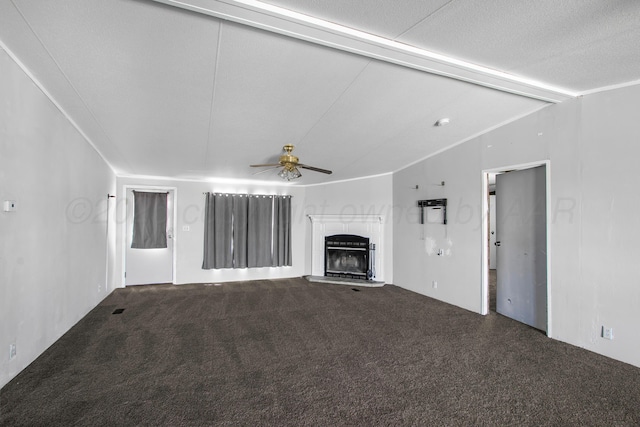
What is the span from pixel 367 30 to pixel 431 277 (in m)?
4.01

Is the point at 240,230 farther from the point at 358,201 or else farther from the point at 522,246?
the point at 522,246

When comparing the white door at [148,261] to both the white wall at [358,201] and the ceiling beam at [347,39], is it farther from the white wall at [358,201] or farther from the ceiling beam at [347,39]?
the ceiling beam at [347,39]

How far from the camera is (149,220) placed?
18.5 feet

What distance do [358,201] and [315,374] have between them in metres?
4.16

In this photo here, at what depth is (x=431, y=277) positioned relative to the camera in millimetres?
4738

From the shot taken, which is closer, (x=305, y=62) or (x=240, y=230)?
(x=305, y=62)

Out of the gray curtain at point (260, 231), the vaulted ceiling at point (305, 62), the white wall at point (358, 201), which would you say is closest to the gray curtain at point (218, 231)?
the gray curtain at point (260, 231)

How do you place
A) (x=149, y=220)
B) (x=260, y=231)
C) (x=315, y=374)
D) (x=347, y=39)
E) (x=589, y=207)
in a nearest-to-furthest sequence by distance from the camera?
(x=347, y=39) < (x=315, y=374) < (x=589, y=207) < (x=149, y=220) < (x=260, y=231)

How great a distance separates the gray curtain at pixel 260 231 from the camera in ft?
20.1

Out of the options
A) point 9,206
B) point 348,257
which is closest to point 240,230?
point 348,257

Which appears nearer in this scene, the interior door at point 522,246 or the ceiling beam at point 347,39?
the ceiling beam at point 347,39

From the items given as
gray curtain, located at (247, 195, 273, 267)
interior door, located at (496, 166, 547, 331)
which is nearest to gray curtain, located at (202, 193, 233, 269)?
gray curtain, located at (247, 195, 273, 267)

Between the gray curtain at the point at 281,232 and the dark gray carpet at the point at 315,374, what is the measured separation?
2517 mm

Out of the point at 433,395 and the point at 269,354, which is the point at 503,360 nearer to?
the point at 433,395
